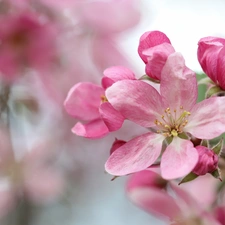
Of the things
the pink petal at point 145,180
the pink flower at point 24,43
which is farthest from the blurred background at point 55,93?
the pink petal at point 145,180

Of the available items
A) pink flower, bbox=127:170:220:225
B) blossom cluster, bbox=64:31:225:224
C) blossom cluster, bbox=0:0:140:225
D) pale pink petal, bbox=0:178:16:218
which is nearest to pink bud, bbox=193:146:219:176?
blossom cluster, bbox=64:31:225:224

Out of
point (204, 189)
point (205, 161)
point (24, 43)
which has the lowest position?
point (204, 189)

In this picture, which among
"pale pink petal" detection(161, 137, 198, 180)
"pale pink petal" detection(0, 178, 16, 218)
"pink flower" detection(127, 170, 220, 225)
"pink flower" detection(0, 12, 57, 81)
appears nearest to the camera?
"pale pink petal" detection(161, 137, 198, 180)

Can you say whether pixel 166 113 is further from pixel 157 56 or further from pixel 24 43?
pixel 24 43

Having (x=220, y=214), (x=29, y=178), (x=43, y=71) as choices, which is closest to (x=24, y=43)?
(x=43, y=71)

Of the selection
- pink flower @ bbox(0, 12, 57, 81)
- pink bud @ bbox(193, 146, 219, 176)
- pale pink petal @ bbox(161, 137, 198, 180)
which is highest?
pink flower @ bbox(0, 12, 57, 81)

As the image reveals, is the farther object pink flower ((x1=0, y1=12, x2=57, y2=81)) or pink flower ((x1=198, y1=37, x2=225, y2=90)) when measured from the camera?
pink flower ((x1=0, y1=12, x2=57, y2=81))

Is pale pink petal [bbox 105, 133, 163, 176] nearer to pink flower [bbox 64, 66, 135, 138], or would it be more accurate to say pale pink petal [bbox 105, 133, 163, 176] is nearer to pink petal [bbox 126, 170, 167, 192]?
pink flower [bbox 64, 66, 135, 138]

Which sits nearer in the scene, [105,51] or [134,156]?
[134,156]
